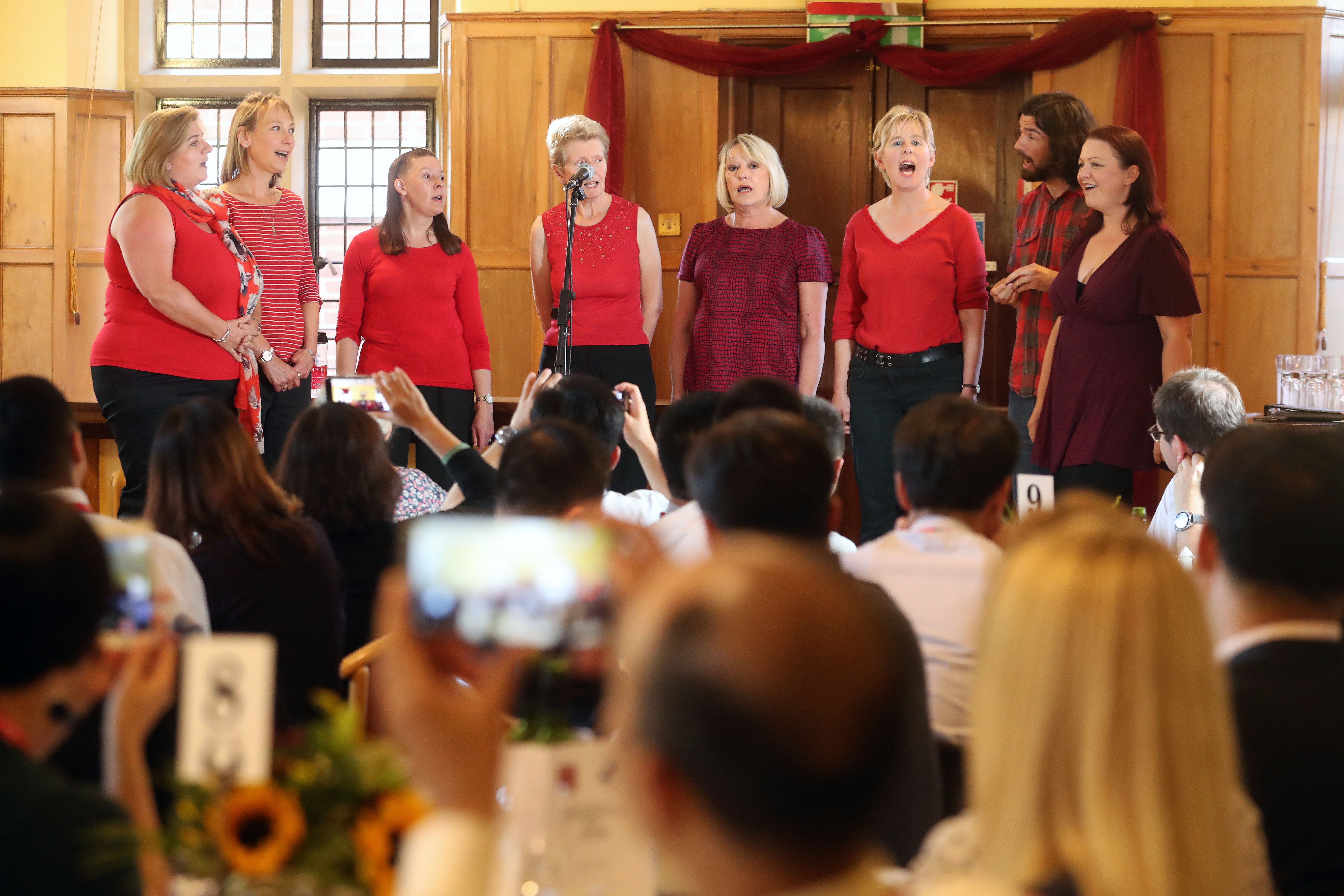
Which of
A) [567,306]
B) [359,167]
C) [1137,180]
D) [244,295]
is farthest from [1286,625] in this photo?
[359,167]

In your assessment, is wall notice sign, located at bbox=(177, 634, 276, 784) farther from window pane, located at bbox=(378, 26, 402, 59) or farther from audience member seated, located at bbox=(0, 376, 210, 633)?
window pane, located at bbox=(378, 26, 402, 59)

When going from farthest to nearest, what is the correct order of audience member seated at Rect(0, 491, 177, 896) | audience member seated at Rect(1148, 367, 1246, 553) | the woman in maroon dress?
1. the woman in maroon dress
2. audience member seated at Rect(1148, 367, 1246, 553)
3. audience member seated at Rect(0, 491, 177, 896)

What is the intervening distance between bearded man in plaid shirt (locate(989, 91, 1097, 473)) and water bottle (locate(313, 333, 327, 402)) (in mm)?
2206

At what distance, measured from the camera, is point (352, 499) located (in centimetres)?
246

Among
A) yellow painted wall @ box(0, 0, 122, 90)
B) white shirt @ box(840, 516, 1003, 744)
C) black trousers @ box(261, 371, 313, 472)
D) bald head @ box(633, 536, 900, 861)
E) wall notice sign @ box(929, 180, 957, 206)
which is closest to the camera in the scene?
bald head @ box(633, 536, 900, 861)

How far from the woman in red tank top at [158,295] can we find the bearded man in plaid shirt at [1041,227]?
8.16ft

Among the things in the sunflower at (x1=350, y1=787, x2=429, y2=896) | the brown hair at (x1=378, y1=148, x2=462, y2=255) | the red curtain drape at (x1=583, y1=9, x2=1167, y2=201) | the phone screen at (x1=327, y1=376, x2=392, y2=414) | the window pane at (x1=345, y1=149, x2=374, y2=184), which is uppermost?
the red curtain drape at (x1=583, y1=9, x2=1167, y2=201)

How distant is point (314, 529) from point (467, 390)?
7.97ft

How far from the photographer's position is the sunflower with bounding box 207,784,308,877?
917 millimetres

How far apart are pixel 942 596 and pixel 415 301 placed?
3.00m

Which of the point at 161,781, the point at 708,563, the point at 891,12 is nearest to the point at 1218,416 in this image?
the point at 161,781

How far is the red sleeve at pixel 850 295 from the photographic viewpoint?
4.64m

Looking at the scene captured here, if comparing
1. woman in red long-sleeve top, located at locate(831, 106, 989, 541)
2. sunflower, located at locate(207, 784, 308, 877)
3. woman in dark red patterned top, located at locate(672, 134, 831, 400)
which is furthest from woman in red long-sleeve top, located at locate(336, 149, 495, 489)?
sunflower, located at locate(207, 784, 308, 877)

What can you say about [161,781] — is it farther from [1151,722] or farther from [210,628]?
[1151,722]
